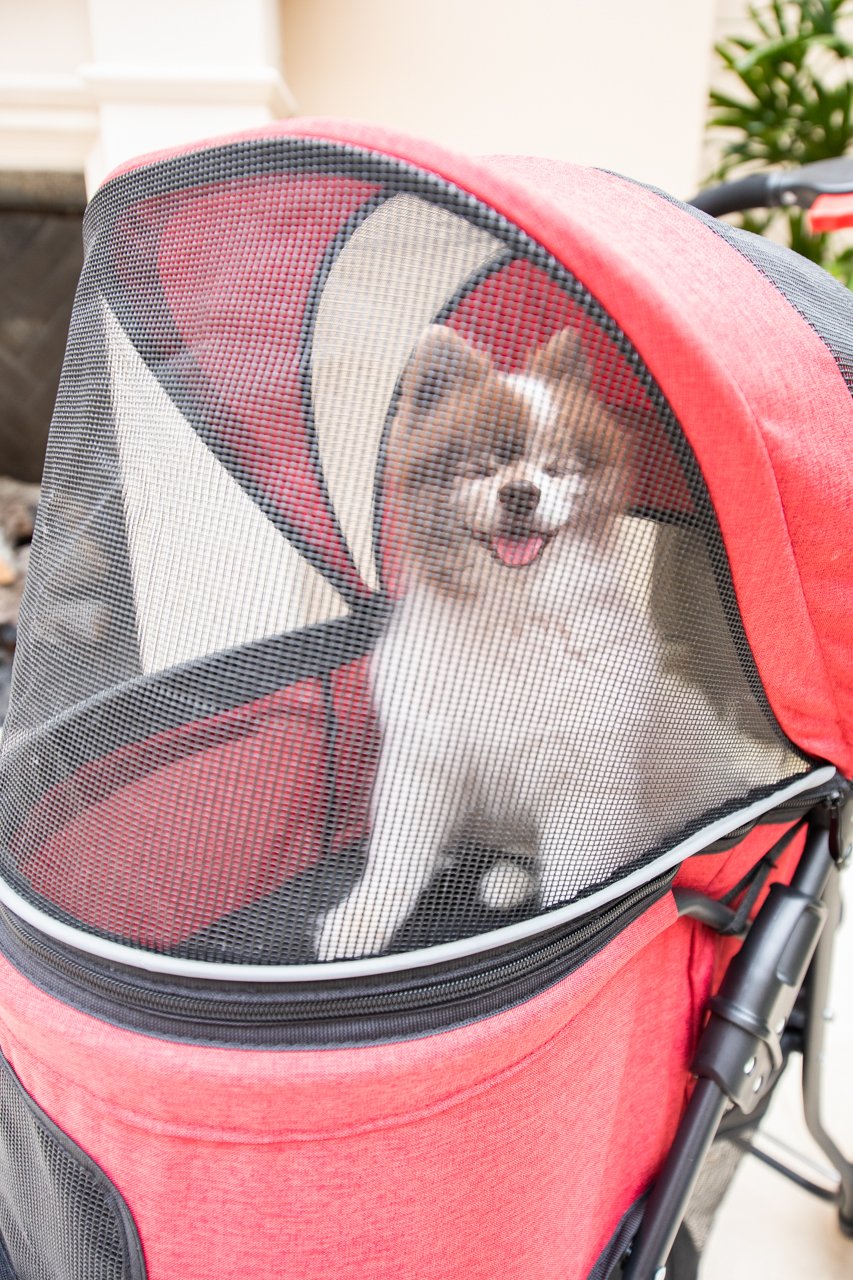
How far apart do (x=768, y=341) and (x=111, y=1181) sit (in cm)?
66

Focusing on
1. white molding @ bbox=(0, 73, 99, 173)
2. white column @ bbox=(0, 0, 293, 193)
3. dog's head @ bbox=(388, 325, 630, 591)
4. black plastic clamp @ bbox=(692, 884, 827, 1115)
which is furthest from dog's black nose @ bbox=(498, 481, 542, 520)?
white molding @ bbox=(0, 73, 99, 173)

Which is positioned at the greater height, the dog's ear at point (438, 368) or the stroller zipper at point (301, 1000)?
the dog's ear at point (438, 368)

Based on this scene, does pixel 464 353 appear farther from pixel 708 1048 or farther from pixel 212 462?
pixel 708 1048

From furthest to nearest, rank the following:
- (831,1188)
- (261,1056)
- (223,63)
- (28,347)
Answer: (28,347) → (223,63) → (831,1188) → (261,1056)

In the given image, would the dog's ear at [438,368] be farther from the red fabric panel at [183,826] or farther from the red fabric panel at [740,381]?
the red fabric panel at [183,826]

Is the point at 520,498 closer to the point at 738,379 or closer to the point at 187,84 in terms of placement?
the point at 738,379

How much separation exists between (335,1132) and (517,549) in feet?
1.22

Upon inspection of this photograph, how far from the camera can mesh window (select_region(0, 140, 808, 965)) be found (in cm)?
52

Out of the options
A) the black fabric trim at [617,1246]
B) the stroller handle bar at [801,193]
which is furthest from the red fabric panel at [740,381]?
the stroller handle bar at [801,193]

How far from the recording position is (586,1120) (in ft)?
2.03

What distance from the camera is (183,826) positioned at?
536 mm

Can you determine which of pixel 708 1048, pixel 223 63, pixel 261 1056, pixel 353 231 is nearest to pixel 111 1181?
pixel 261 1056

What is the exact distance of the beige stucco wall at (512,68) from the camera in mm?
2068

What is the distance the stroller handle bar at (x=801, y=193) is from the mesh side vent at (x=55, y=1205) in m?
1.09
